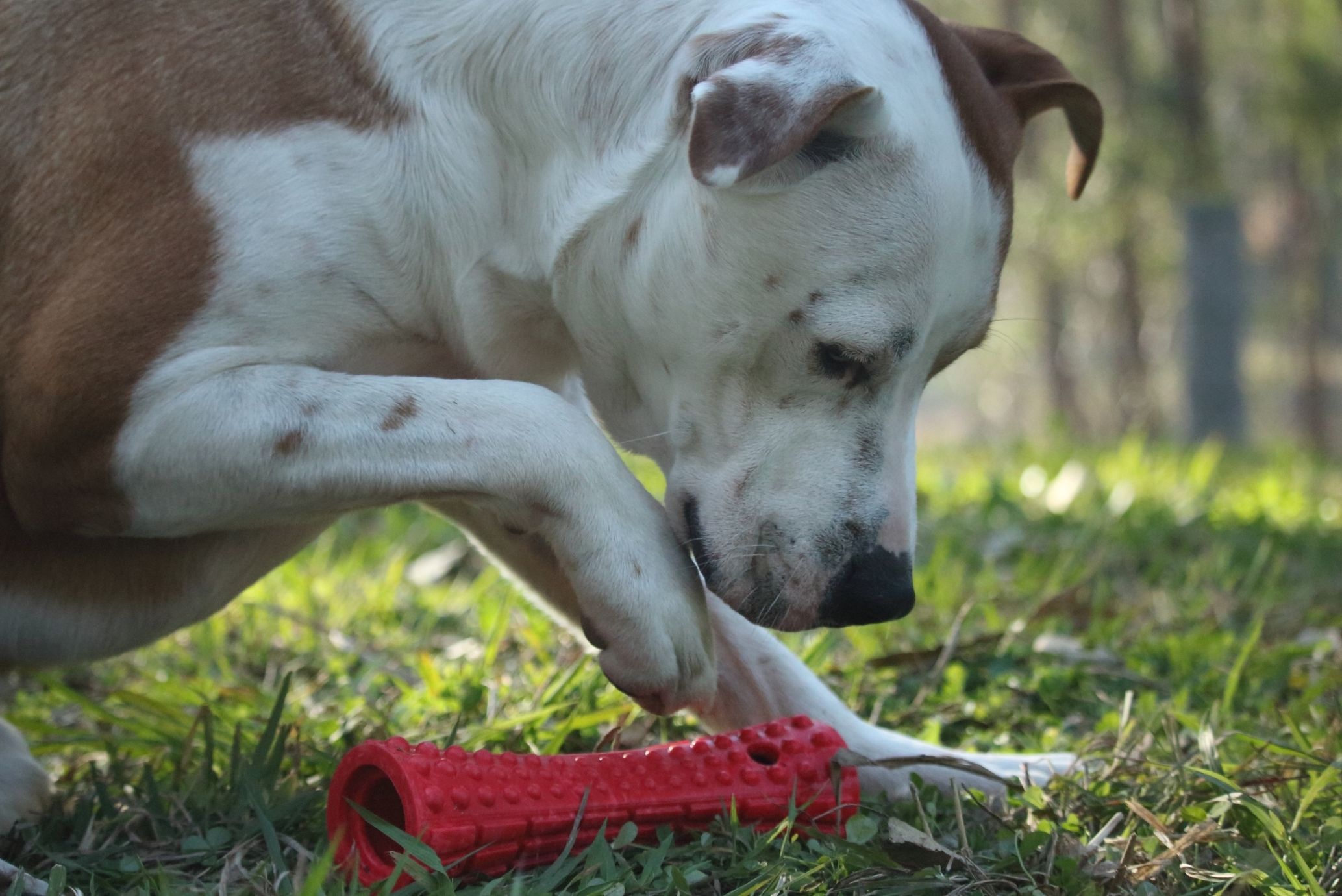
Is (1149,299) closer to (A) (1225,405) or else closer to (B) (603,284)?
(A) (1225,405)

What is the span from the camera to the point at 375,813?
5.89 feet

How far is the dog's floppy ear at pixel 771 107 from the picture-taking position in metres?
1.79

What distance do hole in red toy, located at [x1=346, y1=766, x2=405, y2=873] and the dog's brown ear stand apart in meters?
1.48

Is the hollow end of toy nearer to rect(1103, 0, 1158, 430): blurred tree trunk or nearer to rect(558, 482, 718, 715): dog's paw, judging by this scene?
rect(558, 482, 718, 715): dog's paw

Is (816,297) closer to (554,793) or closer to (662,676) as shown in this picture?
(662,676)

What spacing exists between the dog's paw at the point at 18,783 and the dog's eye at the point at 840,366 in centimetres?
134

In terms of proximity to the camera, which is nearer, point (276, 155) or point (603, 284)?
point (276, 155)

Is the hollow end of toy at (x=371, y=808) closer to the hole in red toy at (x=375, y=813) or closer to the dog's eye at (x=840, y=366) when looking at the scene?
the hole in red toy at (x=375, y=813)

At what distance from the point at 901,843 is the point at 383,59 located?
1.34m

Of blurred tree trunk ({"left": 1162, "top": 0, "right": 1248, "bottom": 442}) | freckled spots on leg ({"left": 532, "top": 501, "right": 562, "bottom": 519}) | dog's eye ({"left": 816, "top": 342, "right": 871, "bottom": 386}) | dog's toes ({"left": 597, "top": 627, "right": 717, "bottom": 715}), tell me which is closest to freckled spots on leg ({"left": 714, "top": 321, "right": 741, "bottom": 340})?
dog's eye ({"left": 816, "top": 342, "right": 871, "bottom": 386})

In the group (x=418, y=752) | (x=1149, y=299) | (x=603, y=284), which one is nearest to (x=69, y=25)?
(x=603, y=284)

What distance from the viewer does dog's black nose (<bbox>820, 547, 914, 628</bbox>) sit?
6.48 feet

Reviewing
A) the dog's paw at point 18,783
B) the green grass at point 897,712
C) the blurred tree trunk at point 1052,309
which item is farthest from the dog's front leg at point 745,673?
the blurred tree trunk at point 1052,309

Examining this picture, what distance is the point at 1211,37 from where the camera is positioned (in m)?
14.6
